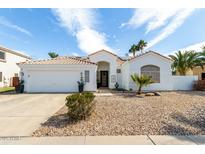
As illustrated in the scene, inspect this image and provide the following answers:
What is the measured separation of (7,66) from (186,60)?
91.2 feet

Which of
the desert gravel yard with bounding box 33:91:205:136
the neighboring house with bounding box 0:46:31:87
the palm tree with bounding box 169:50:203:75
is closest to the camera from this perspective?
the desert gravel yard with bounding box 33:91:205:136

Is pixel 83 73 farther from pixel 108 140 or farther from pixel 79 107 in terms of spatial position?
pixel 108 140

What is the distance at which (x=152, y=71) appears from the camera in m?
21.3

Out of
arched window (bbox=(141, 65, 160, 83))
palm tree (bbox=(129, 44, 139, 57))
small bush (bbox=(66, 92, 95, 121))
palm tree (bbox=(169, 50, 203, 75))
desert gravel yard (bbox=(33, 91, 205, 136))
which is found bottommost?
desert gravel yard (bbox=(33, 91, 205, 136))

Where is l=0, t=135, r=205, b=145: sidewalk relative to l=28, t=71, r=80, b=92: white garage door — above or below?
below

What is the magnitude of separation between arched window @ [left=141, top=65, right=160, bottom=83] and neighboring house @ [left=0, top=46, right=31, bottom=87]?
69.8 ft

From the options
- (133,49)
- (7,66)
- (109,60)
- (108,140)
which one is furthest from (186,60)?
(7,66)

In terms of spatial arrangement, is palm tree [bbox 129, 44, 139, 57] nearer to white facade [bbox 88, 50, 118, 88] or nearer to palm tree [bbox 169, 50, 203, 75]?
palm tree [bbox 169, 50, 203, 75]

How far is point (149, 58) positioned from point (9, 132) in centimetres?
1777

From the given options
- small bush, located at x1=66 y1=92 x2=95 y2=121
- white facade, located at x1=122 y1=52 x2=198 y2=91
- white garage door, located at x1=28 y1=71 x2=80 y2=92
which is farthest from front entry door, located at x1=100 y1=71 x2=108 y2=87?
small bush, located at x1=66 y1=92 x2=95 y2=121

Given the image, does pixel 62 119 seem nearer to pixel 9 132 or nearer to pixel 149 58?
pixel 9 132

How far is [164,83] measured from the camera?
2116 cm

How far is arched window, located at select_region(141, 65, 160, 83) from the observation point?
21.2m
